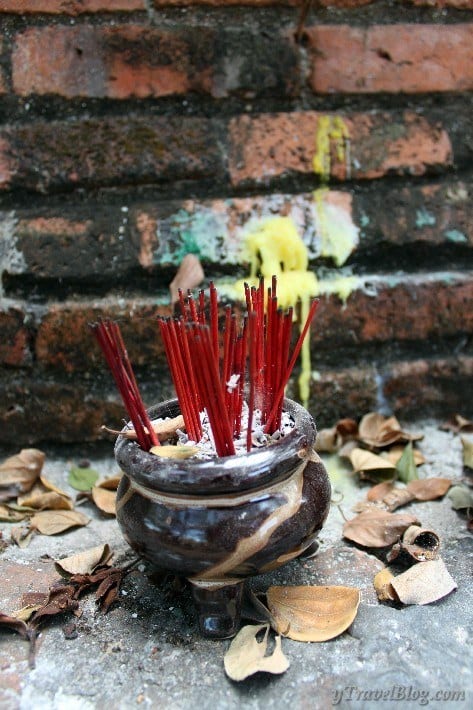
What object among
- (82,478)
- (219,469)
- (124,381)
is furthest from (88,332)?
(219,469)

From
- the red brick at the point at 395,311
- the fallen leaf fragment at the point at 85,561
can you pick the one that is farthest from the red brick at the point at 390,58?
the fallen leaf fragment at the point at 85,561

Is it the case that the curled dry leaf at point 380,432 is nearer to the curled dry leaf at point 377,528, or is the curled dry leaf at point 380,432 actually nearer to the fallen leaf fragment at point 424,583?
the curled dry leaf at point 377,528

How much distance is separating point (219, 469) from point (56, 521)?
15.2 inches

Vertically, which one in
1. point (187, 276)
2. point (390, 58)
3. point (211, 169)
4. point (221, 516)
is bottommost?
point (221, 516)

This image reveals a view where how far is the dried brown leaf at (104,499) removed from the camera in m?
1.00

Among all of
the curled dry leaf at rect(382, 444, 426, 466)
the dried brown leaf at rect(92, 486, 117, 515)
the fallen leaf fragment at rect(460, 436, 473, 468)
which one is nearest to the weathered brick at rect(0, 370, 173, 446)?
the dried brown leaf at rect(92, 486, 117, 515)

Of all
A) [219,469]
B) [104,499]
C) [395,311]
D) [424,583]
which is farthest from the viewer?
[395,311]

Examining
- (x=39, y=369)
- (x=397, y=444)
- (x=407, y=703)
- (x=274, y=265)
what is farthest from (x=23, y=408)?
(x=407, y=703)

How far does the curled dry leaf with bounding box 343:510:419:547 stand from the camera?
90 centimetres

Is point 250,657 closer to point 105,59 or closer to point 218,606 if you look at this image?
point 218,606

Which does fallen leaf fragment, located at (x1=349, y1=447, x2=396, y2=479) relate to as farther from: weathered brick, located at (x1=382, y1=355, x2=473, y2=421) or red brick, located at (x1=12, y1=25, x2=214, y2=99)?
red brick, located at (x1=12, y1=25, x2=214, y2=99)

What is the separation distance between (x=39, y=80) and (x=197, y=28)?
0.82 ft

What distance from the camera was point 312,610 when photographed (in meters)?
0.76

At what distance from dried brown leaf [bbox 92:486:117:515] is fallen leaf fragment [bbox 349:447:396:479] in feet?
1.19
